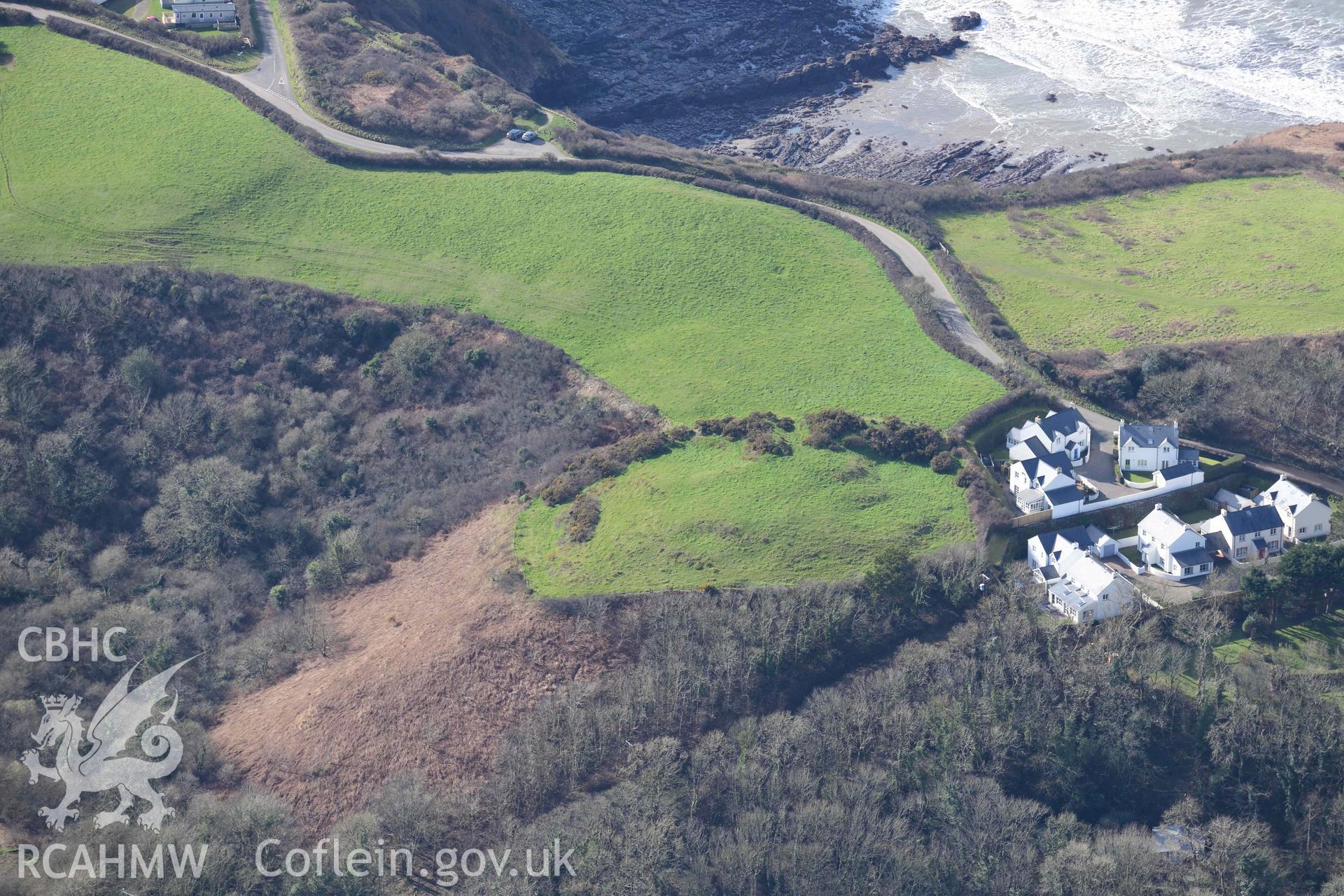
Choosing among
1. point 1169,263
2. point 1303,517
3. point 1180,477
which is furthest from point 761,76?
point 1303,517

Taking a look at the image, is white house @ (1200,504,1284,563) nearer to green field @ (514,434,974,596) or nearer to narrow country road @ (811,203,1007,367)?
green field @ (514,434,974,596)

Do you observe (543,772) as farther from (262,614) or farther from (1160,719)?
(1160,719)

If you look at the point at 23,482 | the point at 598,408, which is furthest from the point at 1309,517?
the point at 23,482

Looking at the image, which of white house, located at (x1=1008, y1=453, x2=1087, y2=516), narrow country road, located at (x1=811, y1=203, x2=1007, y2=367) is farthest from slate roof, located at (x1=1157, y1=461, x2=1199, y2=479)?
narrow country road, located at (x1=811, y1=203, x2=1007, y2=367)

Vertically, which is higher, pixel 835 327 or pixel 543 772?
pixel 835 327

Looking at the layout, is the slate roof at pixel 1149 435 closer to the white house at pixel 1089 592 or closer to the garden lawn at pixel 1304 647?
the white house at pixel 1089 592

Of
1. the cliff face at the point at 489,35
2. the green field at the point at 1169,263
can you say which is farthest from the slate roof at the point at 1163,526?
the cliff face at the point at 489,35

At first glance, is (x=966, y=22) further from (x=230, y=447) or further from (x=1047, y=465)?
(x=230, y=447)

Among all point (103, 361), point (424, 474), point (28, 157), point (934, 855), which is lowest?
point (934, 855)
